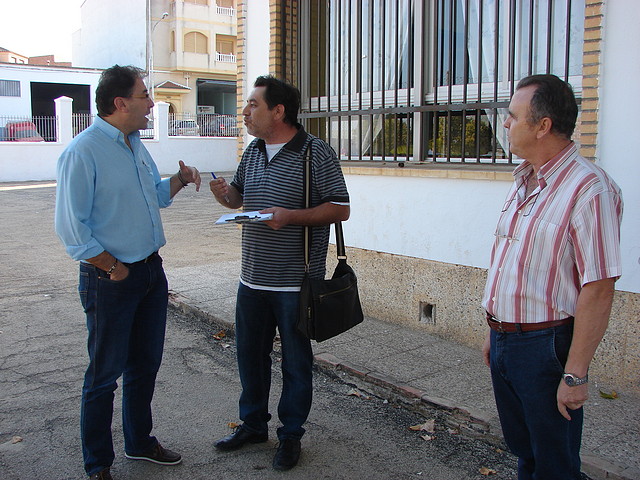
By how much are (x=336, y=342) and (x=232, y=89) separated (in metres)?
42.5

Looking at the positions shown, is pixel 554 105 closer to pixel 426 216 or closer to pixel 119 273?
pixel 119 273

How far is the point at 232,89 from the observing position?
150 feet

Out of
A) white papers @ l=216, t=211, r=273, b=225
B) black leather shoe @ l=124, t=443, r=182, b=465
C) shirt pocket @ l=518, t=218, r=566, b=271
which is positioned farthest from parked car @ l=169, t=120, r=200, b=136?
shirt pocket @ l=518, t=218, r=566, b=271

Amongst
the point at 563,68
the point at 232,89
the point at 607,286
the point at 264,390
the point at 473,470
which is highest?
the point at 232,89

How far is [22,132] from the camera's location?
26125mm

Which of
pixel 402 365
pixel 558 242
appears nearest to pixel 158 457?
pixel 402 365

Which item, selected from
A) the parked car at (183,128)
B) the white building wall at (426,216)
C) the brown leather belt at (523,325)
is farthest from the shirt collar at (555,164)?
the parked car at (183,128)

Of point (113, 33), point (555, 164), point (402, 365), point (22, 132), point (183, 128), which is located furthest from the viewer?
point (113, 33)

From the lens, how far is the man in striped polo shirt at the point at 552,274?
212 cm

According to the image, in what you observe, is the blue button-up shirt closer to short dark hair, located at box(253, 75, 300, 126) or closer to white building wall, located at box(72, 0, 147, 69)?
short dark hair, located at box(253, 75, 300, 126)

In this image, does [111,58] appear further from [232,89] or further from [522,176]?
[522,176]

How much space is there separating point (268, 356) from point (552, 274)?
187 centimetres

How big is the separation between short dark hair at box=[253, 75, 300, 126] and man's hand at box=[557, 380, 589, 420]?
1948mm

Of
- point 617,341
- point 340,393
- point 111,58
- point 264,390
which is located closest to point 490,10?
point 617,341
